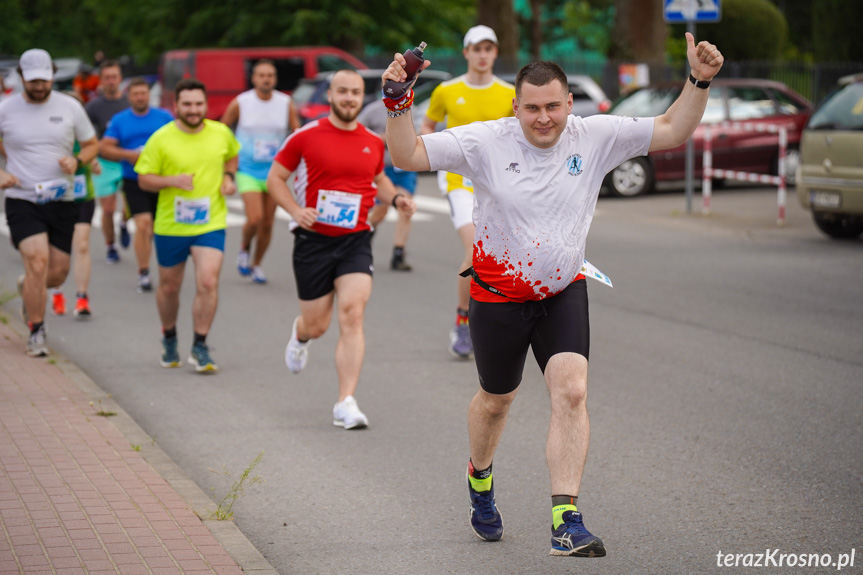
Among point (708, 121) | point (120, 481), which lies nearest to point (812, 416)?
point (120, 481)

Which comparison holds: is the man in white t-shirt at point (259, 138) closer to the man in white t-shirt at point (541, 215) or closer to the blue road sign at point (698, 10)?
the blue road sign at point (698, 10)

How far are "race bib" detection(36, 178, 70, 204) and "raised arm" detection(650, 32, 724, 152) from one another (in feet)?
17.0

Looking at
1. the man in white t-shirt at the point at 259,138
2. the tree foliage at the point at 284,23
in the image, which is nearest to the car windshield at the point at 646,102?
the man in white t-shirt at the point at 259,138

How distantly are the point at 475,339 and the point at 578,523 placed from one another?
90cm

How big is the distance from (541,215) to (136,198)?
751 cm

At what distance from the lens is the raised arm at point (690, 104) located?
4.68 metres

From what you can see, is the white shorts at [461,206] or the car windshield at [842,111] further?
the car windshield at [842,111]

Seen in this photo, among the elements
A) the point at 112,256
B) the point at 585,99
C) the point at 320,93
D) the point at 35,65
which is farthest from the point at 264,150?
the point at 585,99

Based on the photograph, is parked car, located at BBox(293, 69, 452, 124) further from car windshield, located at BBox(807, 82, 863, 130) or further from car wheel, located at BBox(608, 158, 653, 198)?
car windshield, located at BBox(807, 82, 863, 130)

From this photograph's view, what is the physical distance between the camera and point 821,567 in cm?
471

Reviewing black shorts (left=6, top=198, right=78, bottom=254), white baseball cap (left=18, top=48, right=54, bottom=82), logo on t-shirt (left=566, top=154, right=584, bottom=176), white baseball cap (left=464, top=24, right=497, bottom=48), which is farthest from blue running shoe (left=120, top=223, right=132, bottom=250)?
logo on t-shirt (left=566, top=154, right=584, bottom=176)

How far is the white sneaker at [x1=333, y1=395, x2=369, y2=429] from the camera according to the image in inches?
275

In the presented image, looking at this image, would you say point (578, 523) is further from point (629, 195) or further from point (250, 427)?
point (629, 195)

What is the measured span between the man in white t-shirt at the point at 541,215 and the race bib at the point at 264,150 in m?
7.20
